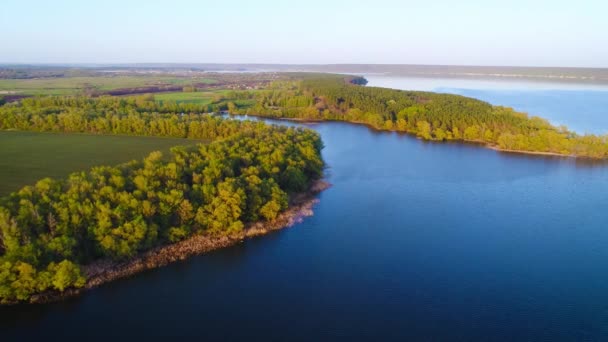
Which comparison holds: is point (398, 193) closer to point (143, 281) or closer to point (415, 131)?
point (143, 281)

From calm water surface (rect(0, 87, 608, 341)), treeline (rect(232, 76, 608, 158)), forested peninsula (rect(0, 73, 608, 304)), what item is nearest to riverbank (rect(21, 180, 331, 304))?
forested peninsula (rect(0, 73, 608, 304))

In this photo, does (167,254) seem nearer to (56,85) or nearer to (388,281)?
(388,281)

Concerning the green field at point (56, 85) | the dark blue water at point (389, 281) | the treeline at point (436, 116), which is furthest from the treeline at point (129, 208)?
the green field at point (56, 85)

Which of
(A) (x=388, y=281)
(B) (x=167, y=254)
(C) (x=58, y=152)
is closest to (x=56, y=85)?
(C) (x=58, y=152)

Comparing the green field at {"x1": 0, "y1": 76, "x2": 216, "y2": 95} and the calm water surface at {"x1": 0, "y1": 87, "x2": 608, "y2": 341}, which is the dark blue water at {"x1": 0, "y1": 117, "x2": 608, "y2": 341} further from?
the green field at {"x1": 0, "y1": 76, "x2": 216, "y2": 95}

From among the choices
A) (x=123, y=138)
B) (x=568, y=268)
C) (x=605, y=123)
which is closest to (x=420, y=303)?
(x=568, y=268)
